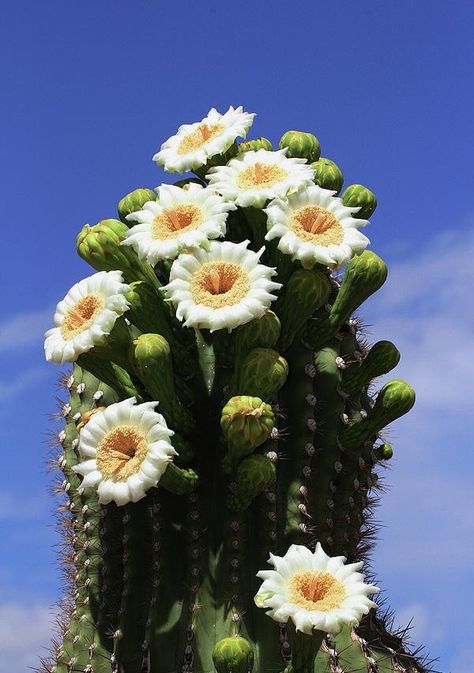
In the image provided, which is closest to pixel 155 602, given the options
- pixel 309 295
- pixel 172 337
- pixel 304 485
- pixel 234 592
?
pixel 234 592

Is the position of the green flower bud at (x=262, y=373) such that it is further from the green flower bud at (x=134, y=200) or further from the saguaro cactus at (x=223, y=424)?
the green flower bud at (x=134, y=200)

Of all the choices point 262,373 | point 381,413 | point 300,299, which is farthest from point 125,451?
point 381,413

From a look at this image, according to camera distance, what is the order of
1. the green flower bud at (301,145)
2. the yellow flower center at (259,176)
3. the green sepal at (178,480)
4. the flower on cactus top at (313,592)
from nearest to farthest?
1. the flower on cactus top at (313,592)
2. the green sepal at (178,480)
3. the yellow flower center at (259,176)
4. the green flower bud at (301,145)

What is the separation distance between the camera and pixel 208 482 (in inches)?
160

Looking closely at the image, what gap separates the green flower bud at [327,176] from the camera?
4.61 m

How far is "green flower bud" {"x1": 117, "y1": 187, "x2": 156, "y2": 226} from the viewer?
15.2ft

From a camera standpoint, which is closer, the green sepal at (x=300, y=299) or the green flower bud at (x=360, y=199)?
the green sepal at (x=300, y=299)

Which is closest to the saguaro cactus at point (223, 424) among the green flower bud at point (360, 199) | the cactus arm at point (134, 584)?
the cactus arm at point (134, 584)

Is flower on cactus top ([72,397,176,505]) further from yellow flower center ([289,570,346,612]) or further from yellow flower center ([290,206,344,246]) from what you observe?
yellow flower center ([290,206,344,246])

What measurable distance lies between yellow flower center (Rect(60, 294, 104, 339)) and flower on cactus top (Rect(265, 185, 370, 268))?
2.26ft

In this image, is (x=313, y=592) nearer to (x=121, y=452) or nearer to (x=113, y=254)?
(x=121, y=452)

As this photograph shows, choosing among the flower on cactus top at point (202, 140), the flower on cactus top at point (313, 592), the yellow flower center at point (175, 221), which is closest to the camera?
the flower on cactus top at point (313, 592)

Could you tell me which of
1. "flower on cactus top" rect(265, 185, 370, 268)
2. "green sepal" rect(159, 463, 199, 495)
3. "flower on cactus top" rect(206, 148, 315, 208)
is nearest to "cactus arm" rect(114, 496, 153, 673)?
"green sepal" rect(159, 463, 199, 495)

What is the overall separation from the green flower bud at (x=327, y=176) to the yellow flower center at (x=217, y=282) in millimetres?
873
